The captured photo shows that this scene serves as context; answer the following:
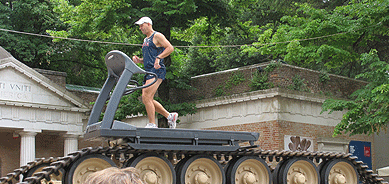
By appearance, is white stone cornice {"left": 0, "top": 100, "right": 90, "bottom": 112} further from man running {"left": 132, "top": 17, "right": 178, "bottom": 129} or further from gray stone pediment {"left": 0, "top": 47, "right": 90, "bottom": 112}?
man running {"left": 132, "top": 17, "right": 178, "bottom": 129}

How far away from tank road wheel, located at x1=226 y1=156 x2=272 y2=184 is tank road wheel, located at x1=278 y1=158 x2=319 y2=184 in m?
0.33

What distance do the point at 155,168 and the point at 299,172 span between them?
9.42 ft

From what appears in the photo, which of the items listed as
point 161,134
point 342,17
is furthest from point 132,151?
point 342,17

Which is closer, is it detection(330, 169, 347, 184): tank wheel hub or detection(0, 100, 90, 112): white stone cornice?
detection(330, 169, 347, 184): tank wheel hub

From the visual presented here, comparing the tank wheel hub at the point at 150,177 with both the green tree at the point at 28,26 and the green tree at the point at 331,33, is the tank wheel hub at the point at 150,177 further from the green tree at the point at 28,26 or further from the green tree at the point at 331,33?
the green tree at the point at 28,26

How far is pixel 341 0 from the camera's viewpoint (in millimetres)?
25547

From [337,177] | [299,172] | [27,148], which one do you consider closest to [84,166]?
[299,172]

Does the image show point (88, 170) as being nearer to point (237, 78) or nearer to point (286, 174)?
point (286, 174)

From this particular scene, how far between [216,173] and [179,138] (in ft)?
3.13

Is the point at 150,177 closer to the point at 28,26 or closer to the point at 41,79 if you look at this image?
the point at 41,79

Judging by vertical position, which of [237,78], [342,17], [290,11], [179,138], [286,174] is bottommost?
[286,174]

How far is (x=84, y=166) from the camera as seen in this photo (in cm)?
730

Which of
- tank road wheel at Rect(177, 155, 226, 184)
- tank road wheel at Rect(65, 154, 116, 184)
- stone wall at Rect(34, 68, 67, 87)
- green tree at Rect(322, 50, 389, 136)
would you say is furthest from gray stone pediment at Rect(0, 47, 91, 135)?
tank road wheel at Rect(65, 154, 116, 184)

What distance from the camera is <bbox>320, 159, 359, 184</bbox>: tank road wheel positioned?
941cm
